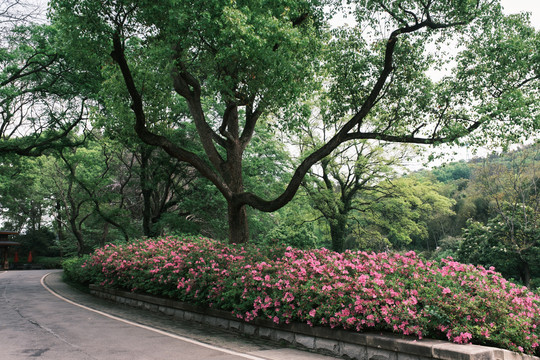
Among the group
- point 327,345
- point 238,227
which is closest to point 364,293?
point 327,345

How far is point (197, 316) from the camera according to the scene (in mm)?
10242

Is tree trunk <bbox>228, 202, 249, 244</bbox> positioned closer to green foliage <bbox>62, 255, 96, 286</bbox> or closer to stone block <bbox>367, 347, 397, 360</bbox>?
stone block <bbox>367, 347, 397, 360</bbox>

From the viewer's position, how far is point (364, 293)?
701cm

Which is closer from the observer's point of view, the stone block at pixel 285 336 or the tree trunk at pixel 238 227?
the stone block at pixel 285 336

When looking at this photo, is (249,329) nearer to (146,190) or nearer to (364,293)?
(364,293)

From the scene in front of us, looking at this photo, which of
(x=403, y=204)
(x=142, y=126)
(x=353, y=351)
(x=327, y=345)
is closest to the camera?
(x=353, y=351)

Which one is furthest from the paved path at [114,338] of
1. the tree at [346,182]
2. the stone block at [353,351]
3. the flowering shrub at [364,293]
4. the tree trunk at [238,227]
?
the tree at [346,182]

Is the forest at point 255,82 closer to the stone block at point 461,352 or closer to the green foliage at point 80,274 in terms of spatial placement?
the green foliage at point 80,274

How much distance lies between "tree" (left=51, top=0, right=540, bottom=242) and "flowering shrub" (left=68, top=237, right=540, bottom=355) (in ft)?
7.64

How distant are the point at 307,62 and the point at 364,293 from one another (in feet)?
23.9

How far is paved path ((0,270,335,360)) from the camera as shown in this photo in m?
6.91

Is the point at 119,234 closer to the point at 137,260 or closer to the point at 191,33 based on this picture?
the point at 137,260

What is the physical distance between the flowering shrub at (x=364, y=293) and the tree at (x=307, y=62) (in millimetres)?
2327

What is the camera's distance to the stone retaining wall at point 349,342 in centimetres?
547
